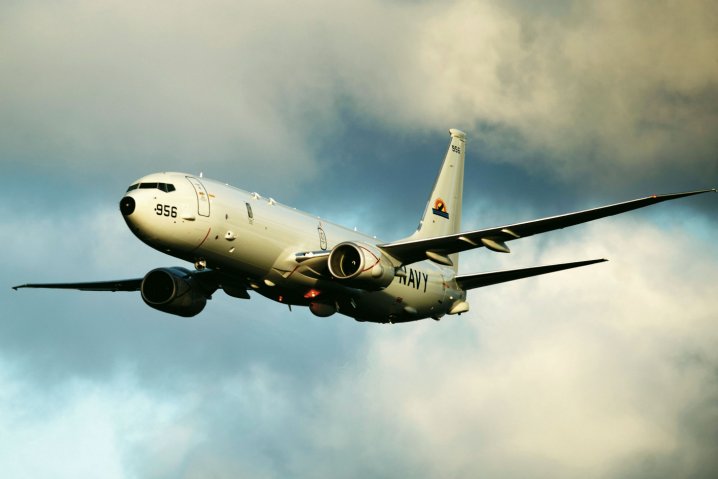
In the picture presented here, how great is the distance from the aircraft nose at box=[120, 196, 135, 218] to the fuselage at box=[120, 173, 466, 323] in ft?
0.16

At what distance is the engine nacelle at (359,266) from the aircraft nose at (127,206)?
34.4ft

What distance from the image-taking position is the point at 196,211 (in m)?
60.8

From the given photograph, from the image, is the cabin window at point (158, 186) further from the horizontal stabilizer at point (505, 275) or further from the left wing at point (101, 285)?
the horizontal stabilizer at point (505, 275)

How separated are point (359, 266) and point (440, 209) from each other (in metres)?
19.6

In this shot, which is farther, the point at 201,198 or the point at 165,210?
the point at 201,198

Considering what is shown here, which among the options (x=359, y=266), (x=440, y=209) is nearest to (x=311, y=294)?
(x=359, y=266)

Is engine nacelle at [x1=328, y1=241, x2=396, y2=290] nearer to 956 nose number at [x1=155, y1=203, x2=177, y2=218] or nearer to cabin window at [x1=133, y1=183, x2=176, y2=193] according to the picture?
956 nose number at [x1=155, y1=203, x2=177, y2=218]

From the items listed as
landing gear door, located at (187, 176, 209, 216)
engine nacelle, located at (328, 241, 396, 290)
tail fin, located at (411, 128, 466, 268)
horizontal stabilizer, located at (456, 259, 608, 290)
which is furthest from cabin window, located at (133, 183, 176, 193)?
tail fin, located at (411, 128, 466, 268)

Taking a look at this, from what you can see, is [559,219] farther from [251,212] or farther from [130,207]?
[130,207]

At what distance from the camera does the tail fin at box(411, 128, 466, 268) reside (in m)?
81.2

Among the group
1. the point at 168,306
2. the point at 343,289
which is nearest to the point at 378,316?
the point at 343,289

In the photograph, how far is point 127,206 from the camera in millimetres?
60250

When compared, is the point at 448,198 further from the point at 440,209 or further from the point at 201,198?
the point at 201,198

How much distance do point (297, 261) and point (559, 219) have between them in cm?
1343
